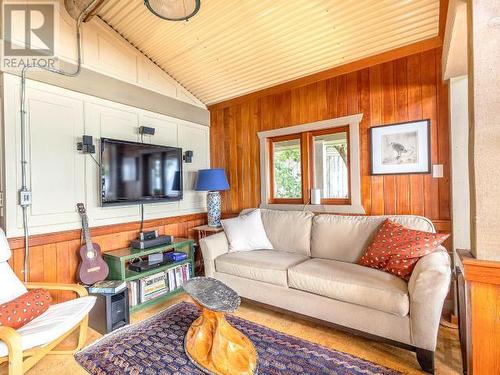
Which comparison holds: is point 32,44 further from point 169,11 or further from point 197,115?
point 197,115

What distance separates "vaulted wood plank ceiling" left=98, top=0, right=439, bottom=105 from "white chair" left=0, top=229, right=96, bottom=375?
7.81 ft

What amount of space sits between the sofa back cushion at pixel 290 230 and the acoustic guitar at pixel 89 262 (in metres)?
1.75

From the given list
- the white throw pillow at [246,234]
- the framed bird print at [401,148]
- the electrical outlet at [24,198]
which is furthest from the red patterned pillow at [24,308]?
the framed bird print at [401,148]

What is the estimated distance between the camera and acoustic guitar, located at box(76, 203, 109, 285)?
2426mm

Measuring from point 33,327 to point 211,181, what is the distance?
2.23 m

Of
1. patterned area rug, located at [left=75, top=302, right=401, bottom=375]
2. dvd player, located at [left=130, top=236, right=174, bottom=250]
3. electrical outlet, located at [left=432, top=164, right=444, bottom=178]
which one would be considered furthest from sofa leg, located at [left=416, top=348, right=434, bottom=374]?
dvd player, located at [left=130, top=236, right=174, bottom=250]

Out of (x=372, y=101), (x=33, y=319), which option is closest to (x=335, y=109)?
(x=372, y=101)

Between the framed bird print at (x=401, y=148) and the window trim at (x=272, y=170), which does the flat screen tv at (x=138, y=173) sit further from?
the framed bird print at (x=401, y=148)

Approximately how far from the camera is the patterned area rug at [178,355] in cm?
172

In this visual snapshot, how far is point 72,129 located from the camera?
8.36 feet

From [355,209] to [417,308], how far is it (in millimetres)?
1298

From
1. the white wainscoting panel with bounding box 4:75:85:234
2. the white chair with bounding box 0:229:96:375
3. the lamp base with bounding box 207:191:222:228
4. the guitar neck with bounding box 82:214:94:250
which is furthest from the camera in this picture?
the lamp base with bounding box 207:191:222:228

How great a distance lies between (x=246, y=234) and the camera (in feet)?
9.72

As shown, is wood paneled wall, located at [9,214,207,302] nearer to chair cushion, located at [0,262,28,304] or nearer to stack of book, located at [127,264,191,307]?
chair cushion, located at [0,262,28,304]
